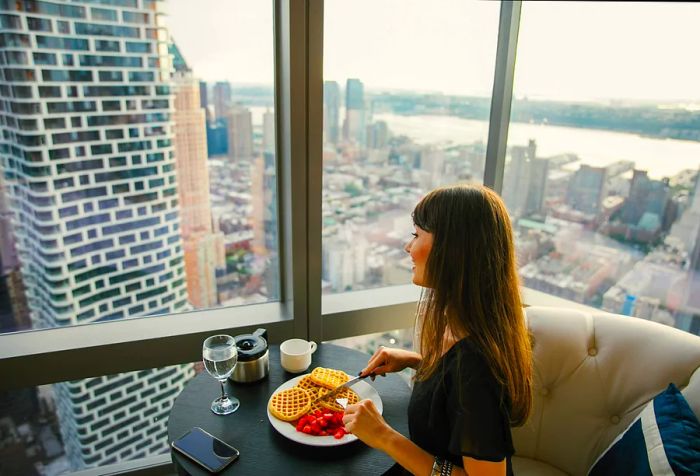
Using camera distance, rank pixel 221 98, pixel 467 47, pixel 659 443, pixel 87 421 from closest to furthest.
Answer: pixel 659 443 < pixel 221 98 < pixel 87 421 < pixel 467 47

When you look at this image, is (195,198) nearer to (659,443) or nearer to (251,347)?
(251,347)

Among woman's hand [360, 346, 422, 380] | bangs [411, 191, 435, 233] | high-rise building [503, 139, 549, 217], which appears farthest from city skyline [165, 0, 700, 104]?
woman's hand [360, 346, 422, 380]

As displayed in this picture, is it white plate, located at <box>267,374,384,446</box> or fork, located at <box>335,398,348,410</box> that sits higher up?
fork, located at <box>335,398,348,410</box>

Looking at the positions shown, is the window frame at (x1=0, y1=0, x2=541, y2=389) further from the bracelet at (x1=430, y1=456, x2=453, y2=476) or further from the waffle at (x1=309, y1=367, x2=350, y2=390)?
the bracelet at (x1=430, y1=456, x2=453, y2=476)

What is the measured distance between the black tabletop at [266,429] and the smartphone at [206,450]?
16 mm

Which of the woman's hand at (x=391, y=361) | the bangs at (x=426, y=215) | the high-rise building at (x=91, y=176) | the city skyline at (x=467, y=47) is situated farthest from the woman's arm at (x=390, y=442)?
the city skyline at (x=467, y=47)

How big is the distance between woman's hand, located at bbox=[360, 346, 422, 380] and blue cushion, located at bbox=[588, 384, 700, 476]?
1.85 ft

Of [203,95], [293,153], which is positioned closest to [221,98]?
[203,95]

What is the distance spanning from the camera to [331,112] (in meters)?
1.82

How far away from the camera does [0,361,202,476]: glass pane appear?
1.68m

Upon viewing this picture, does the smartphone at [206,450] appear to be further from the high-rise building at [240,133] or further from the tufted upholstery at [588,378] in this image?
the high-rise building at [240,133]

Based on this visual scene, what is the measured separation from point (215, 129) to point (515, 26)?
1.33m

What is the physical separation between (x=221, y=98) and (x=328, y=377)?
3.50 feet

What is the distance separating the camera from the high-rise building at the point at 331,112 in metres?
1.78
